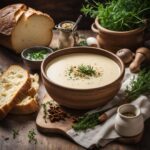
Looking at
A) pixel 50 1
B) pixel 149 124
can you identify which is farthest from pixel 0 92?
pixel 50 1

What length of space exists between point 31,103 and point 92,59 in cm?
32

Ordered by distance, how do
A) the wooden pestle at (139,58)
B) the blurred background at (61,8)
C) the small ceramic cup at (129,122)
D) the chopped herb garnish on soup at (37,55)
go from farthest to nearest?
the blurred background at (61,8), the chopped herb garnish on soup at (37,55), the wooden pestle at (139,58), the small ceramic cup at (129,122)

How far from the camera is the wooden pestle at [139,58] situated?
1843mm

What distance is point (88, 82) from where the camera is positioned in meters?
1.63

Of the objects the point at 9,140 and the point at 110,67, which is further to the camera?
the point at 110,67

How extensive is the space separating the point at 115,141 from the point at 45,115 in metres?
0.30

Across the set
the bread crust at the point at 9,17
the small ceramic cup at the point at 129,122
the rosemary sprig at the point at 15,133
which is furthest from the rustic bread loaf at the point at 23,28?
the small ceramic cup at the point at 129,122

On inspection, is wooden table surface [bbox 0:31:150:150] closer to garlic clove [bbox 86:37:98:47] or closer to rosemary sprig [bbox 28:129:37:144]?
rosemary sprig [bbox 28:129:37:144]

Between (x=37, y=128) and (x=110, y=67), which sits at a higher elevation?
(x=110, y=67)

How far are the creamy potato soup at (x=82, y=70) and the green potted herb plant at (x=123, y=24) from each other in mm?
188

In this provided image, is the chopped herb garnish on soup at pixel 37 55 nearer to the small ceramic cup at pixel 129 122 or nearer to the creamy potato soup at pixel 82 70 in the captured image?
the creamy potato soup at pixel 82 70

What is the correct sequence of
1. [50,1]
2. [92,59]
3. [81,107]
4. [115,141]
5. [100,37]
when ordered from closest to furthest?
[115,141] → [81,107] → [92,59] → [100,37] → [50,1]

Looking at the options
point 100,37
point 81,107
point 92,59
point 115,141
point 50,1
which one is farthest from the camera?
point 50,1

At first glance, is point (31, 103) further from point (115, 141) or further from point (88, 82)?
point (115, 141)
